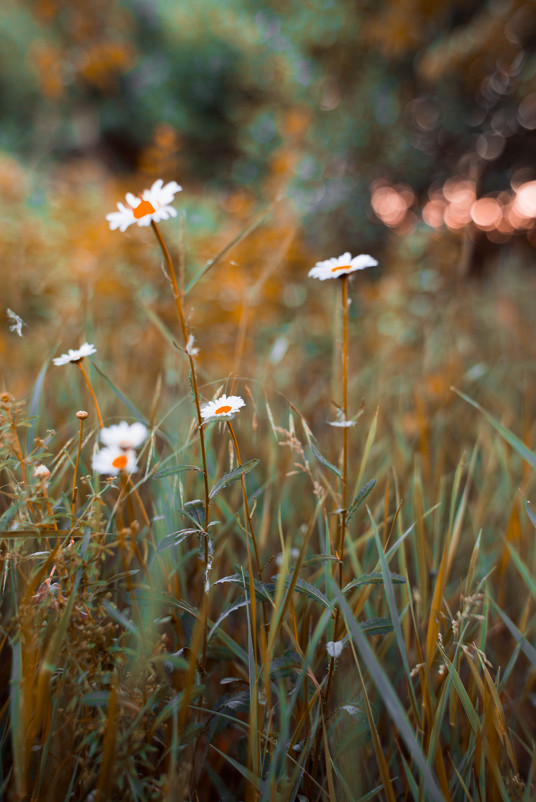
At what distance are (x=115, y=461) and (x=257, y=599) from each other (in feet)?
0.74

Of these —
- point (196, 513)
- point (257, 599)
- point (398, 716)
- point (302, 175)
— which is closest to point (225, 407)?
point (196, 513)

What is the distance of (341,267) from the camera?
0.54 meters

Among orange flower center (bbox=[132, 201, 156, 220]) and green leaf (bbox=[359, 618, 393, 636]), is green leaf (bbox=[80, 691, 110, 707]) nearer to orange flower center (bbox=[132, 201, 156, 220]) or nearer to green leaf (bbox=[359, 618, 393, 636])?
green leaf (bbox=[359, 618, 393, 636])

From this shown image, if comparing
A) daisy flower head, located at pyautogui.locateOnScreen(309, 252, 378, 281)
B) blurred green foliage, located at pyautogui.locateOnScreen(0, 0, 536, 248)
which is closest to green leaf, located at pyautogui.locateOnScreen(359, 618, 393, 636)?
daisy flower head, located at pyautogui.locateOnScreen(309, 252, 378, 281)

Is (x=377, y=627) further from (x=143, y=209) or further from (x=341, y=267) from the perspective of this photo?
(x=143, y=209)

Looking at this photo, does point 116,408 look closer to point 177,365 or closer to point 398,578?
point 177,365

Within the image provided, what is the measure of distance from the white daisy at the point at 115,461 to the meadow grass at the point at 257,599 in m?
0.05

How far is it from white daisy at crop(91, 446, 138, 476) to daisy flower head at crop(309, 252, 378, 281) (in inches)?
10.4

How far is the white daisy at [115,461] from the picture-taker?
433 millimetres

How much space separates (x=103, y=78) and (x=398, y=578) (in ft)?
11.9

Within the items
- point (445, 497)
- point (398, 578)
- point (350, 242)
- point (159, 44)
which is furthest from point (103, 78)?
point (159, 44)

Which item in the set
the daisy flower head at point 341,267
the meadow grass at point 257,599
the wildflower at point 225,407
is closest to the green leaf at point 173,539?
the meadow grass at point 257,599

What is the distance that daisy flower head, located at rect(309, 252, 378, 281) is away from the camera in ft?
1.67

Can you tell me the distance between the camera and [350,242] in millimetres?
4922
